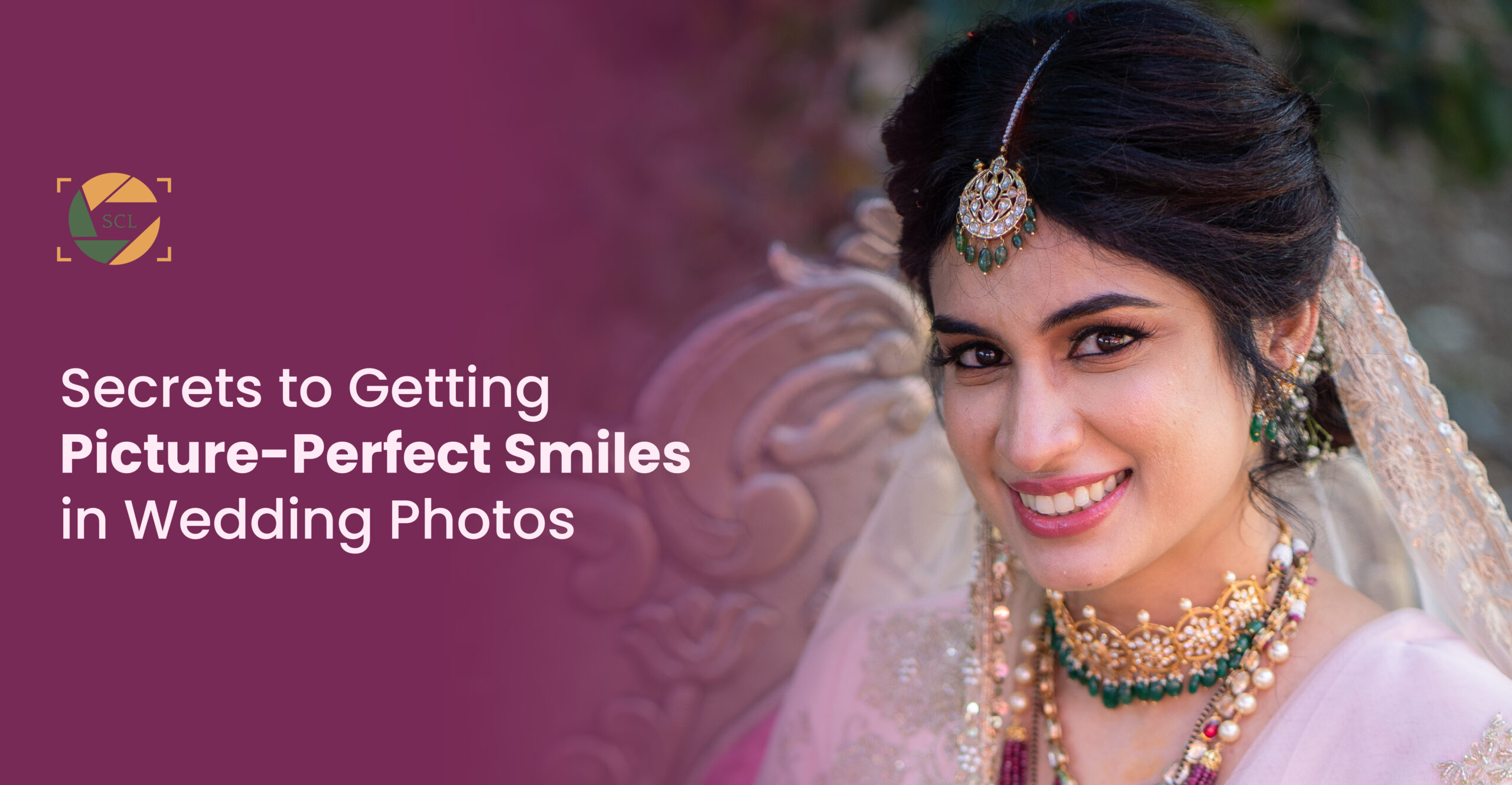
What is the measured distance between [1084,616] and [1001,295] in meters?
0.49

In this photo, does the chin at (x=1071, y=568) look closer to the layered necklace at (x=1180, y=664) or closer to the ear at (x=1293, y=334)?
the layered necklace at (x=1180, y=664)

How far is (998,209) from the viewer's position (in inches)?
49.4

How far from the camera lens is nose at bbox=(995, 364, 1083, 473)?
123cm

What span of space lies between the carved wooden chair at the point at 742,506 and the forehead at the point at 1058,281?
67 centimetres

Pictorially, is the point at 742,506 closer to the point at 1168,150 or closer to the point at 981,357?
the point at 981,357

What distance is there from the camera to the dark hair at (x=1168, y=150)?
1199 mm

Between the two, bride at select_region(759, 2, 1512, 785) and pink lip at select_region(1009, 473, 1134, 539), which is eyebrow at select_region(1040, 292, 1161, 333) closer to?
bride at select_region(759, 2, 1512, 785)

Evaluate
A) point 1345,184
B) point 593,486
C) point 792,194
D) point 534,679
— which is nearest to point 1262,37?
point 792,194

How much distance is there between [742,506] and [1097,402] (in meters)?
0.87

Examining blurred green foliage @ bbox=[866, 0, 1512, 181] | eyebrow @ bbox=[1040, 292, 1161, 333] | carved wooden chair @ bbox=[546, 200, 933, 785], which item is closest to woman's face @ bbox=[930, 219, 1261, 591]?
eyebrow @ bbox=[1040, 292, 1161, 333]

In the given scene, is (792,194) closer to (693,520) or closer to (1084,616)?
(693,520)

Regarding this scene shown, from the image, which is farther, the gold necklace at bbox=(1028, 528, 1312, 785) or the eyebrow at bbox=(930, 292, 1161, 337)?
the gold necklace at bbox=(1028, 528, 1312, 785)

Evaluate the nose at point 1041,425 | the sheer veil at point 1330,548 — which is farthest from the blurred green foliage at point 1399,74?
the nose at point 1041,425

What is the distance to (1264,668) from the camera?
1.39 meters
